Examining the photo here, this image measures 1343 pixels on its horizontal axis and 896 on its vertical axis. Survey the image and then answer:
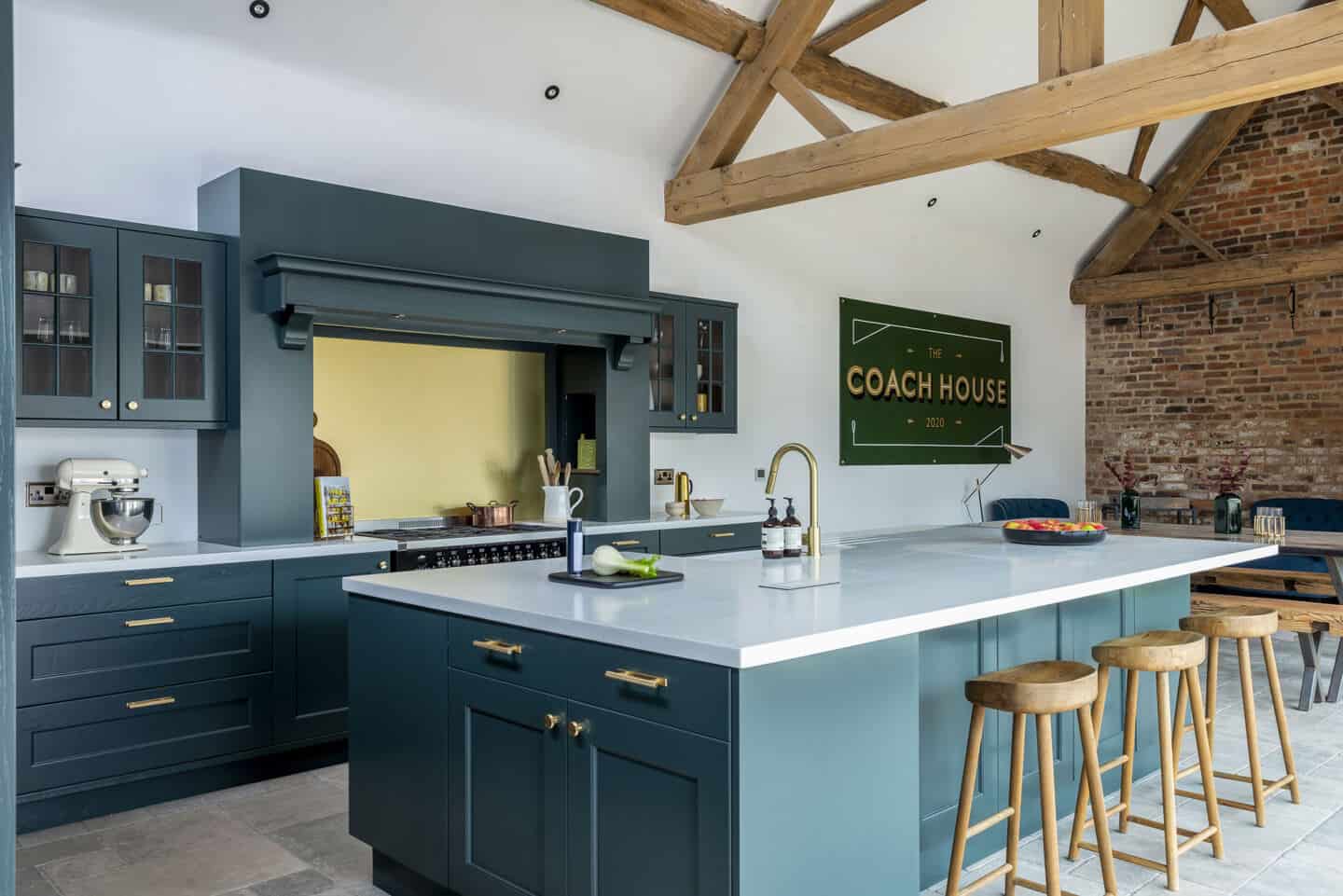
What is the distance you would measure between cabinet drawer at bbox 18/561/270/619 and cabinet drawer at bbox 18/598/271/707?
0.03m

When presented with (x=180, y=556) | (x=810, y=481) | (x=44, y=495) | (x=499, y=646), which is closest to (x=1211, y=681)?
(x=810, y=481)

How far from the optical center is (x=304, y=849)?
3293 millimetres

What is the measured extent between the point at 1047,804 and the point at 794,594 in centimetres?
83

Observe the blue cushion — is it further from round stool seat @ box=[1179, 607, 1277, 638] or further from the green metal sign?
round stool seat @ box=[1179, 607, 1277, 638]

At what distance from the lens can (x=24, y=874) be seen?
311cm

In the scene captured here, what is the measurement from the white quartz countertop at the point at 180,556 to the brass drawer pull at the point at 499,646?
170cm

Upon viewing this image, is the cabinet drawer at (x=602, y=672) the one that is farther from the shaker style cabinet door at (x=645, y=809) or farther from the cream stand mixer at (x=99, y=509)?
the cream stand mixer at (x=99, y=509)

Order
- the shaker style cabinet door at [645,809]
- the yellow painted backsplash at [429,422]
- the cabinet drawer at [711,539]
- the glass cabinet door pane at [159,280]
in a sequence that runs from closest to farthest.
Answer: the shaker style cabinet door at [645,809], the glass cabinet door pane at [159,280], the yellow painted backsplash at [429,422], the cabinet drawer at [711,539]

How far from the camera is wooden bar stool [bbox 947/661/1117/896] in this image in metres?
2.56

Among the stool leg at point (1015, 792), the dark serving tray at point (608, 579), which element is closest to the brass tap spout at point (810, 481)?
the dark serving tray at point (608, 579)

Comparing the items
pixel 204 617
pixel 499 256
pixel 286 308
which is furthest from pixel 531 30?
pixel 204 617

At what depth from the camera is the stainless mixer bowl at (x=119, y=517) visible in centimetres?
379

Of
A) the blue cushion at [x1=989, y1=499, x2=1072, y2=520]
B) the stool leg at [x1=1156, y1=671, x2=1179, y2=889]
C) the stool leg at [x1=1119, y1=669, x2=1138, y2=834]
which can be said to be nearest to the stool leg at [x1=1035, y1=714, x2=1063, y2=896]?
the stool leg at [x1=1156, y1=671, x2=1179, y2=889]

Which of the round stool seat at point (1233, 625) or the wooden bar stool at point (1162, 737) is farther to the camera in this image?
the round stool seat at point (1233, 625)
